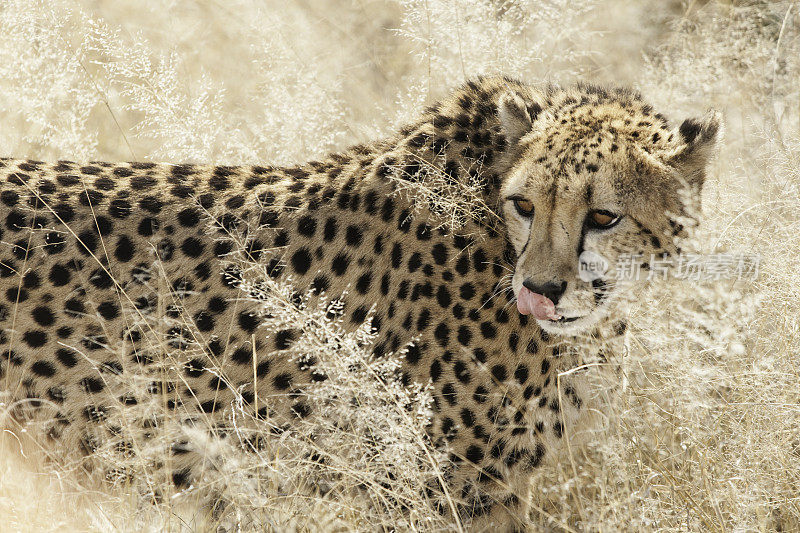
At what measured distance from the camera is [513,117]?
121 inches

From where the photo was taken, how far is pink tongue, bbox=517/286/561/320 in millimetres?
2775

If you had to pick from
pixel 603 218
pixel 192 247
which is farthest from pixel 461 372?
pixel 192 247

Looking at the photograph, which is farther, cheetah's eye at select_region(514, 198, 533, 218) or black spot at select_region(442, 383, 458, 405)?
black spot at select_region(442, 383, 458, 405)

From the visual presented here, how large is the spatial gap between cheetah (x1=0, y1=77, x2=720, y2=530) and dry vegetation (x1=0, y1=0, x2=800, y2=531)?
6.9 inches

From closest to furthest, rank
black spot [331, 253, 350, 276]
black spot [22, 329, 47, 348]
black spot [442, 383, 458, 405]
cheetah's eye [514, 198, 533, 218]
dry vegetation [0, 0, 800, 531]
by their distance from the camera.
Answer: dry vegetation [0, 0, 800, 531] → cheetah's eye [514, 198, 533, 218] → black spot [442, 383, 458, 405] → black spot [22, 329, 47, 348] → black spot [331, 253, 350, 276]

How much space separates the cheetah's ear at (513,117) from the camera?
3.05 m

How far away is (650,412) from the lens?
3.02 meters

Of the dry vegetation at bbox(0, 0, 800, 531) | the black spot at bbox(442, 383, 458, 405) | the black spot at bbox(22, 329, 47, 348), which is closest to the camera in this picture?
the dry vegetation at bbox(0, 0, 800, 531)

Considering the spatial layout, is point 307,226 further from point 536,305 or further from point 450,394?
point 536,305

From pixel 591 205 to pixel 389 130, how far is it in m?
2.10

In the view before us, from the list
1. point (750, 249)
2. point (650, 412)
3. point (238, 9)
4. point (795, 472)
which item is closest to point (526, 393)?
point (650, 412)

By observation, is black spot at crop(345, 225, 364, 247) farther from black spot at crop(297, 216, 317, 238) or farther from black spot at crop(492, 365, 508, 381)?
black spot at crop(492, 365, 508, 381)

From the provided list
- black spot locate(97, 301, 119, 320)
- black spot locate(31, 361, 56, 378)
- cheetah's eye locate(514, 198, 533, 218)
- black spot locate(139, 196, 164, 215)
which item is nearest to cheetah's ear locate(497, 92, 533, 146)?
cheetah's eye locate(514, 198, 533, 218)

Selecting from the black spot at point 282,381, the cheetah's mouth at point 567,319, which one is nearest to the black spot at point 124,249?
the black spot at point 282,381
